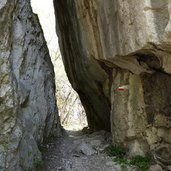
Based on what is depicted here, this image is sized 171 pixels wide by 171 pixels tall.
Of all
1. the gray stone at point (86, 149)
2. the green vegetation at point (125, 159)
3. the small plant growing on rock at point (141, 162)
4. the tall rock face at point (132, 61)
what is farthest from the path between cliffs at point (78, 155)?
the tall rock face at point (132, 61)

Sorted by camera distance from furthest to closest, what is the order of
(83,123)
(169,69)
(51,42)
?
(51,42), (83,123), (169,69)

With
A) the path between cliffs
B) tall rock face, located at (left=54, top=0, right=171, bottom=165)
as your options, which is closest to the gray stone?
the path between cliffs

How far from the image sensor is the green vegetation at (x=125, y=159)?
757 centimetres

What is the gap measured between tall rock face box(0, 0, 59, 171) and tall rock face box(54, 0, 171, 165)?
1270 millimetres

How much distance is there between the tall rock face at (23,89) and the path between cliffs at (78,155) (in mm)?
390

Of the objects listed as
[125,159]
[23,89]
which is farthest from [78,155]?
[23,89]

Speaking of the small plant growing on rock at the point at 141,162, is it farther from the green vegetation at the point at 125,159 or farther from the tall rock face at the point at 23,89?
the tall rock face at the point at 23,89

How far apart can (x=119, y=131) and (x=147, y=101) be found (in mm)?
1009

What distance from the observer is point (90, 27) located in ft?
28.8

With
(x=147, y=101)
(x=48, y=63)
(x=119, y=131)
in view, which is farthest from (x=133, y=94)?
(x=48, y=63)

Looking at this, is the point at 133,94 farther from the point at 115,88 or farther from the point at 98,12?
the point at 98,12

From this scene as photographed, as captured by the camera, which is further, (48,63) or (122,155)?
(48,63)

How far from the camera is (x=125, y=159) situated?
7945 mm

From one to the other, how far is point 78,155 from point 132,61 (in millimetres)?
2506
